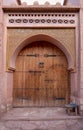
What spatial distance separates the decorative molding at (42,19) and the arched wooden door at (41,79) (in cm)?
93

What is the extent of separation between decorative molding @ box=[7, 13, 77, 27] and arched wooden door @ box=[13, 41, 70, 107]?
0.93 meters

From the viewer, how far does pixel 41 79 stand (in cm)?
598

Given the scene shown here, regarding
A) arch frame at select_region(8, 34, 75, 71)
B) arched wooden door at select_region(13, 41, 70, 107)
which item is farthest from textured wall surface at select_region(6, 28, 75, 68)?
arched wooden door at select_region(13, 41, 70, 107)

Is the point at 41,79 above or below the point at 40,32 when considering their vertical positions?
below

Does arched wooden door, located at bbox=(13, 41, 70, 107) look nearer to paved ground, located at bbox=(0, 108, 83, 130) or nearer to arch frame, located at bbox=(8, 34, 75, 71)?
arch frame, located at bbox=(8, 34, 75, 71)

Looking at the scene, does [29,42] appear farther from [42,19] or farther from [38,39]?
[42,19]

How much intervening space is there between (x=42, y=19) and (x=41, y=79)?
2014 mm

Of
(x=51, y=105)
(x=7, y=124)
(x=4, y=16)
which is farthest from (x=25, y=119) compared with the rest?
(x=4, y=16)

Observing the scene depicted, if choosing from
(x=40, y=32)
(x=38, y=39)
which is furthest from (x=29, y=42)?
(x=40, y=32)

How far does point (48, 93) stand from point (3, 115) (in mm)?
1710

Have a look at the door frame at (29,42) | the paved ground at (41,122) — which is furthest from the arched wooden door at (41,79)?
the paved ground at (41,122)

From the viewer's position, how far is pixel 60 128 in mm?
4699

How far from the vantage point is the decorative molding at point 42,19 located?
212 inches

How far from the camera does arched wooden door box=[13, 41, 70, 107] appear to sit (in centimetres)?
593
